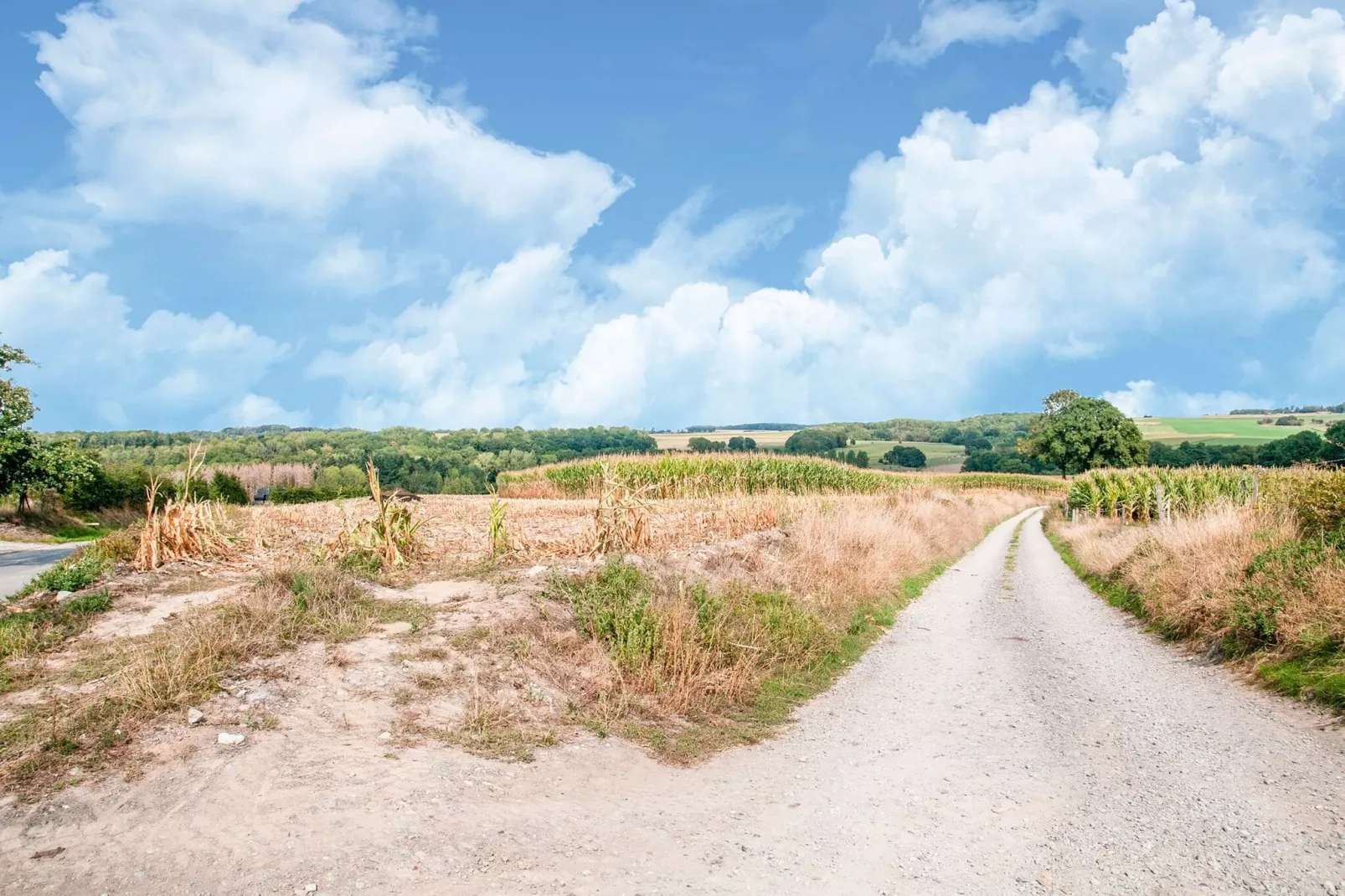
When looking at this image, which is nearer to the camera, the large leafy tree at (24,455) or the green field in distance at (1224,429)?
the large leafy tree at (24,455)

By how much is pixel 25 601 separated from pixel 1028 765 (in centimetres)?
1073

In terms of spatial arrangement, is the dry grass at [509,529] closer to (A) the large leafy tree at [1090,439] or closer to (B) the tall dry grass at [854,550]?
(B) the tall dry grass at [854,550]

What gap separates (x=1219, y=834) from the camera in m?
4.87

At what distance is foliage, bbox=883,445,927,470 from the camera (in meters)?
87.0

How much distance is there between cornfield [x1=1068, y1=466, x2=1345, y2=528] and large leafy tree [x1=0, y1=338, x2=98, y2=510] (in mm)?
27030

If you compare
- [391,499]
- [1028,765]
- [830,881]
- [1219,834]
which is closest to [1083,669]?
[1028,765]

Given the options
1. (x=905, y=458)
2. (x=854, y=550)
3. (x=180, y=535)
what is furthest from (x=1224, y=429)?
(x=180, y=535)

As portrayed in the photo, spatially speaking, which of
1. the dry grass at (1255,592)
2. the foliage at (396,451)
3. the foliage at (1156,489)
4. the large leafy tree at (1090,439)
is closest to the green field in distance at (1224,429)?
the large leafy tree at (1090,439)

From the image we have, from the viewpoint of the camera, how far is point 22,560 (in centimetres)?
1698

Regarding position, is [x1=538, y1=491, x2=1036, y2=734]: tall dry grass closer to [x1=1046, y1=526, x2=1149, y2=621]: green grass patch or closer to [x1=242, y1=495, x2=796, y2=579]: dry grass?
[x1=242, y1=495, x2=796, y2=579]: dry grass

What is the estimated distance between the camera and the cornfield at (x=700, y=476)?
94.3ft

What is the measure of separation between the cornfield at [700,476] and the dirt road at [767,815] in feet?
62.4

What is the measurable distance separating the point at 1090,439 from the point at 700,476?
58.2 meters

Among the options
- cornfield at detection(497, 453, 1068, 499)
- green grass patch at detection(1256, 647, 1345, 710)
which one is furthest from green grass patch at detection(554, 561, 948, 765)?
cornfield at detection(497, 453, 1068, 499)
